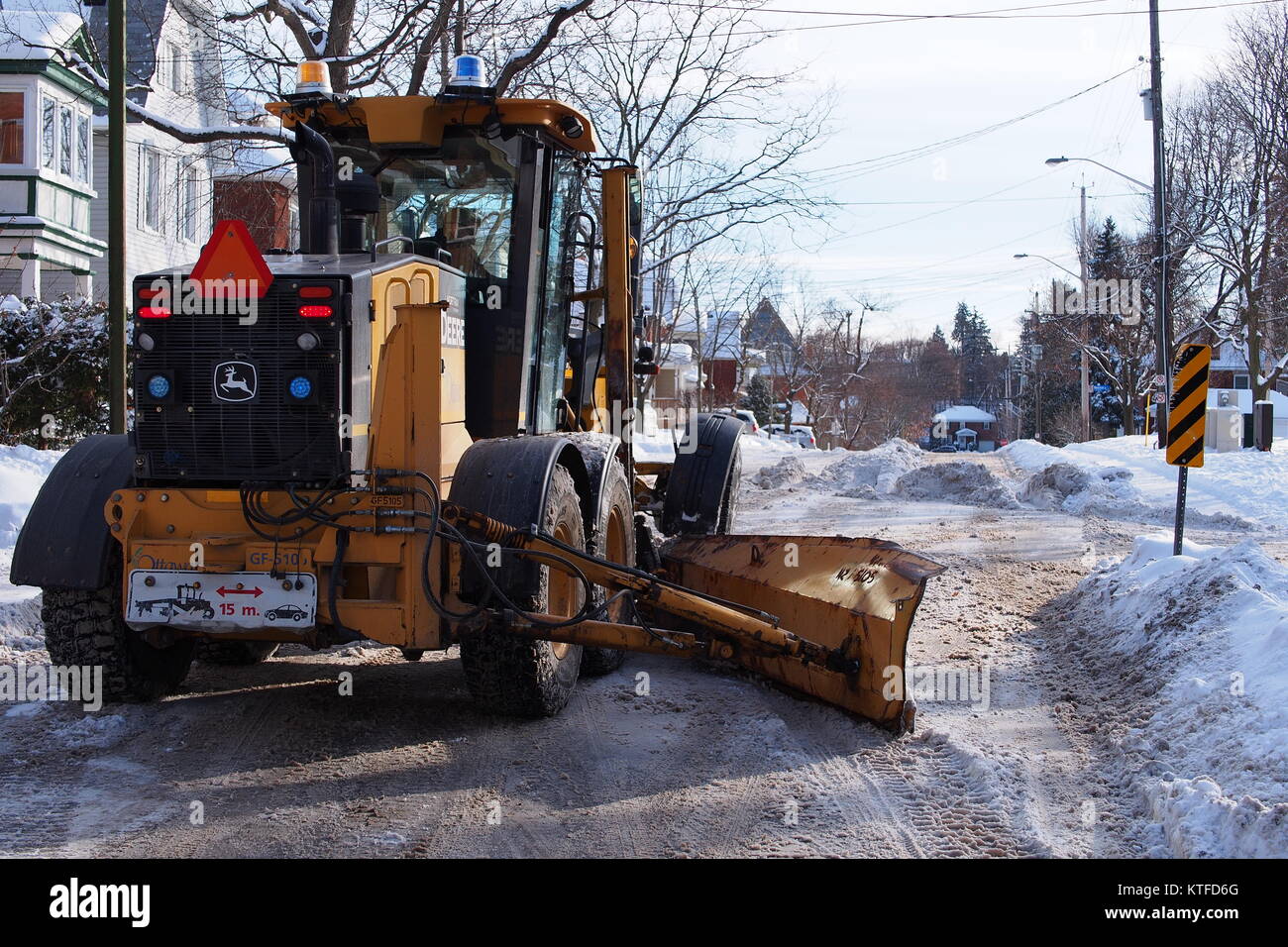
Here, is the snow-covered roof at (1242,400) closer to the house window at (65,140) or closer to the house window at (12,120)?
the house window at (65,140)

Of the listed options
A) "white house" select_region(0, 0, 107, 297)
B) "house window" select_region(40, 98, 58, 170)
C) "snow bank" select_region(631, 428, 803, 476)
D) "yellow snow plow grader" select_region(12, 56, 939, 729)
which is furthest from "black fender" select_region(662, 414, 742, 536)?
"house window" select_region(40, 98, 58, 170)

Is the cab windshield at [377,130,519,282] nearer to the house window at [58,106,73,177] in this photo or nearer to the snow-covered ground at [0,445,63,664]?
the snow-covered ground at [0,445,63,664]

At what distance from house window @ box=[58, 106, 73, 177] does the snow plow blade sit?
70.2 feet

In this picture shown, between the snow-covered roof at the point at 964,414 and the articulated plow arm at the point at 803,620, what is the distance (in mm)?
101308

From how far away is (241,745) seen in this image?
573cm

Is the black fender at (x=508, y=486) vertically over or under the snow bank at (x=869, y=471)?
over

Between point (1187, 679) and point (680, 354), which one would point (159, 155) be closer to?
point (1187, 679)

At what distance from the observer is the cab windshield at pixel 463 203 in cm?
695

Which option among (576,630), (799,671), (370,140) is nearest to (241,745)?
(576,630)

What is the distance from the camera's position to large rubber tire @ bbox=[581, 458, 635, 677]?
6.73 m

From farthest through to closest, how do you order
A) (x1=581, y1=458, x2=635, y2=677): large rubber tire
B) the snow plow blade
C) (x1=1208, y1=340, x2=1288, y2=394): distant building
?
(x1=1208, y1=340, x2=1288, y2=394): distant building < (x1=581, y1=458, x2=635, y2=677): large rubber tire < the snow plow blade

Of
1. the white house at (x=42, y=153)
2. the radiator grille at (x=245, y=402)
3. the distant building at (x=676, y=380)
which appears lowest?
the radiator grille at (x=245, y=402)

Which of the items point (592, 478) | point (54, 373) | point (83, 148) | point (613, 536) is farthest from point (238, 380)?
point (83, 148)

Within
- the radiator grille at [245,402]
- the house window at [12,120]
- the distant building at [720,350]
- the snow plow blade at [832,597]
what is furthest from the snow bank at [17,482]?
the distant building at [720,350]
